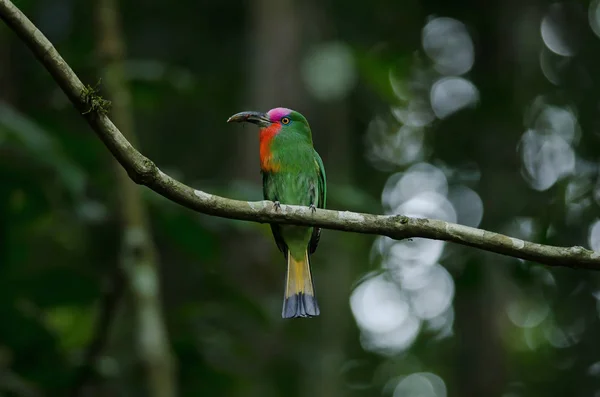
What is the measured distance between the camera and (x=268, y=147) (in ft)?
11.9

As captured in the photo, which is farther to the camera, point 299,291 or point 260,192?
point 260,192

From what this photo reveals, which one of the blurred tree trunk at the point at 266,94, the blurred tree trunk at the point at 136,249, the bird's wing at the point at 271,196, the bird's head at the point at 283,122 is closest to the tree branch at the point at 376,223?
the bird's head at the point at 283,122

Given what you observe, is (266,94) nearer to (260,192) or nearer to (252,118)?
(260,192)

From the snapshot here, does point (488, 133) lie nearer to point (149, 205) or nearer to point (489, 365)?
point (489, 365)

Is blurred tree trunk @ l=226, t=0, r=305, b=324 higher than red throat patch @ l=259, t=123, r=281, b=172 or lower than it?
higher

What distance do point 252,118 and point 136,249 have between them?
1.13m

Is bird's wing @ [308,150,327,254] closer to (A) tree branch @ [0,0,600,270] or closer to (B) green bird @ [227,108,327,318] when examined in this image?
(B) green bird @ [227,108,327,318]

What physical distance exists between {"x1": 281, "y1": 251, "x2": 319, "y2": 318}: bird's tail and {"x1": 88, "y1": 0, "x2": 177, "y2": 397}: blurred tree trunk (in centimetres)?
73

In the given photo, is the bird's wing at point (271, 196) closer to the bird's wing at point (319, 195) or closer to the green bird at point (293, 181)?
the green bird at point (293, 181)

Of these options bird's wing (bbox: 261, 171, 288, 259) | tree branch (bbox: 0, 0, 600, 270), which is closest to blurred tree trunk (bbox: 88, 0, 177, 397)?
bird's wing (bbox: 261, 171, 288, 259)

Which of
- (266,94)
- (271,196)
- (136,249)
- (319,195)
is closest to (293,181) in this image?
(271,196)

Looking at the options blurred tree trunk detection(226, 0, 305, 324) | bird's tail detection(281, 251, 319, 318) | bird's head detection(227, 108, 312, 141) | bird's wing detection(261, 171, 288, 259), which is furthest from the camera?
blurred tree trunk detection(226, 0, 305, 324)

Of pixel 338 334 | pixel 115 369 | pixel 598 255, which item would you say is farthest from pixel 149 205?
pixel 598 255

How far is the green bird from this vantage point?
3516 mm
